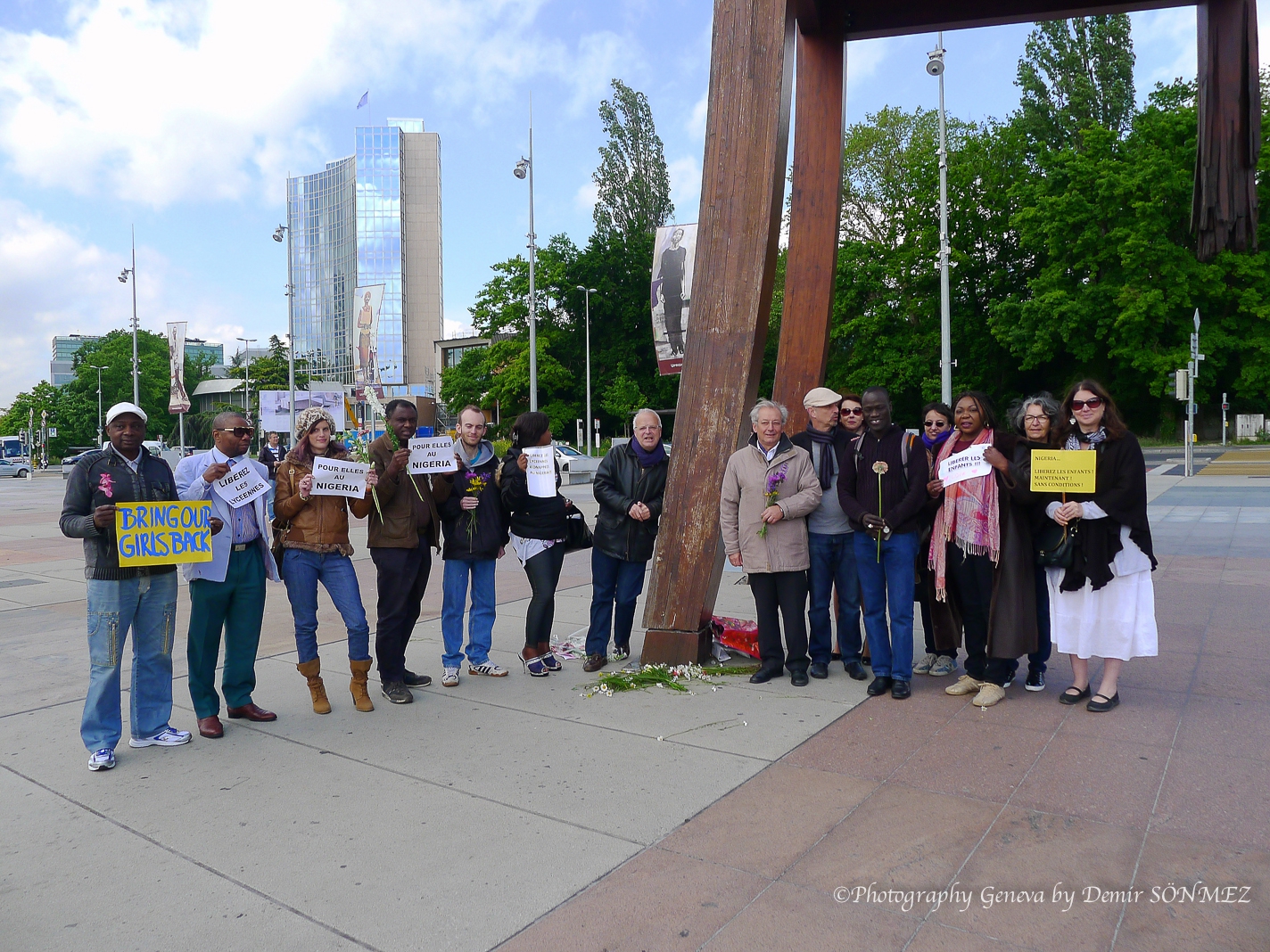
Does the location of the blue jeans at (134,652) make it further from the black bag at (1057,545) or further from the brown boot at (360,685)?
the black bag at (1057,545)

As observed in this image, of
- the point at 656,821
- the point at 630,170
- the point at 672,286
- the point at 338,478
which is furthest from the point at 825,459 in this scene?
the point at 630,170

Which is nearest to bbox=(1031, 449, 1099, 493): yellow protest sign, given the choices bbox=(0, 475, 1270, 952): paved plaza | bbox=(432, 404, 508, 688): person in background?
bbox=(0, 475, 1270, 952): paved plaza

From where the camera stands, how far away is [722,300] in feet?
19.4

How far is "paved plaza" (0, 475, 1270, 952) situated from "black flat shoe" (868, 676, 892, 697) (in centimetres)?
19

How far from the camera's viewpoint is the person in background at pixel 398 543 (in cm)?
534

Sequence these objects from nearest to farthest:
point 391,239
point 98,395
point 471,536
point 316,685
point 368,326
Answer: point 316,685
point 471,536
point 368,326
point 98,395
point 391,239

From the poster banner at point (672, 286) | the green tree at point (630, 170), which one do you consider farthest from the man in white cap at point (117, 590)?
the green tree at point (630, 170)

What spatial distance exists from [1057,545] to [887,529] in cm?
90

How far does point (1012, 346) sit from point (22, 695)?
132 feet

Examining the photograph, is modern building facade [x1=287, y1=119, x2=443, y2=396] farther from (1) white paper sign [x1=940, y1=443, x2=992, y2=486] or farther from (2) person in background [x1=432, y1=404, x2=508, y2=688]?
(1) white paper sign [x1=940, y1=443, x2=992, y2=486]

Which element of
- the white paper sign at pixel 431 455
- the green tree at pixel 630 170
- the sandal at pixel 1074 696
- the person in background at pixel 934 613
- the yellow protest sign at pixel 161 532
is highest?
the green tree at pixel 630 170

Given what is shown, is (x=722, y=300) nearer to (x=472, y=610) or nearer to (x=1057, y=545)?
(x=1057, y=545)

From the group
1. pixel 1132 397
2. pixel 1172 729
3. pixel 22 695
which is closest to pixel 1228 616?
pixel 1172 729

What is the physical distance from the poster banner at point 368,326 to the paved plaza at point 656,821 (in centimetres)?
3108
